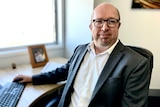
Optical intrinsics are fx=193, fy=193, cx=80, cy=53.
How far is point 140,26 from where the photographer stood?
2289mm

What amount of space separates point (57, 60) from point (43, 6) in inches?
25.7

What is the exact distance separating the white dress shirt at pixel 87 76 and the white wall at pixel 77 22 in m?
0.68

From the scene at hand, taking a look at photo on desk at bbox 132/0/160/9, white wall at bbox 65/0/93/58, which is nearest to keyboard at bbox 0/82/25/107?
white wall at bbox 65/0/93/58

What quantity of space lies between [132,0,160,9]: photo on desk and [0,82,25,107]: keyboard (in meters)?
1.50

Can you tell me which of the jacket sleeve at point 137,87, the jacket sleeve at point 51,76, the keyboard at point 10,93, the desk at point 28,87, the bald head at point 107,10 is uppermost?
the bald head at point 107,10

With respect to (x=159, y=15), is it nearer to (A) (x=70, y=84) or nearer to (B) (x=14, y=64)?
(A) (x=70, y=84)

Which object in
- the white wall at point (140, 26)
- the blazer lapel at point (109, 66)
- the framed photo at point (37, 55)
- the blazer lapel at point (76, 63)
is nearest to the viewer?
the blazer lapel at point (109, 66)

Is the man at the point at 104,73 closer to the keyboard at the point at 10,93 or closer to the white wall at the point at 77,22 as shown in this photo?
the keyboard at the point at 10,93

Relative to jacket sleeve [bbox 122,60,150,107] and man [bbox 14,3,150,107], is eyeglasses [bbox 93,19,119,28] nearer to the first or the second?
man [bbox 14,3,150,107]

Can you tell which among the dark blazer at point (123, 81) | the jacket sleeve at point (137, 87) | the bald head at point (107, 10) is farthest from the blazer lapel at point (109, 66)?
the bald head at point (107, 10)

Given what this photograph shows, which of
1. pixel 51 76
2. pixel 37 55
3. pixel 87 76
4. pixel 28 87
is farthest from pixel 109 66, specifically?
pixel 37 55

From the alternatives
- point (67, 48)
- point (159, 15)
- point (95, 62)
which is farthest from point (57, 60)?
point (159, 15)

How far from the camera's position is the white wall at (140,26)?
2.23m

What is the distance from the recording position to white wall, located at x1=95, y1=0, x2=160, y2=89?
87.9 inches
